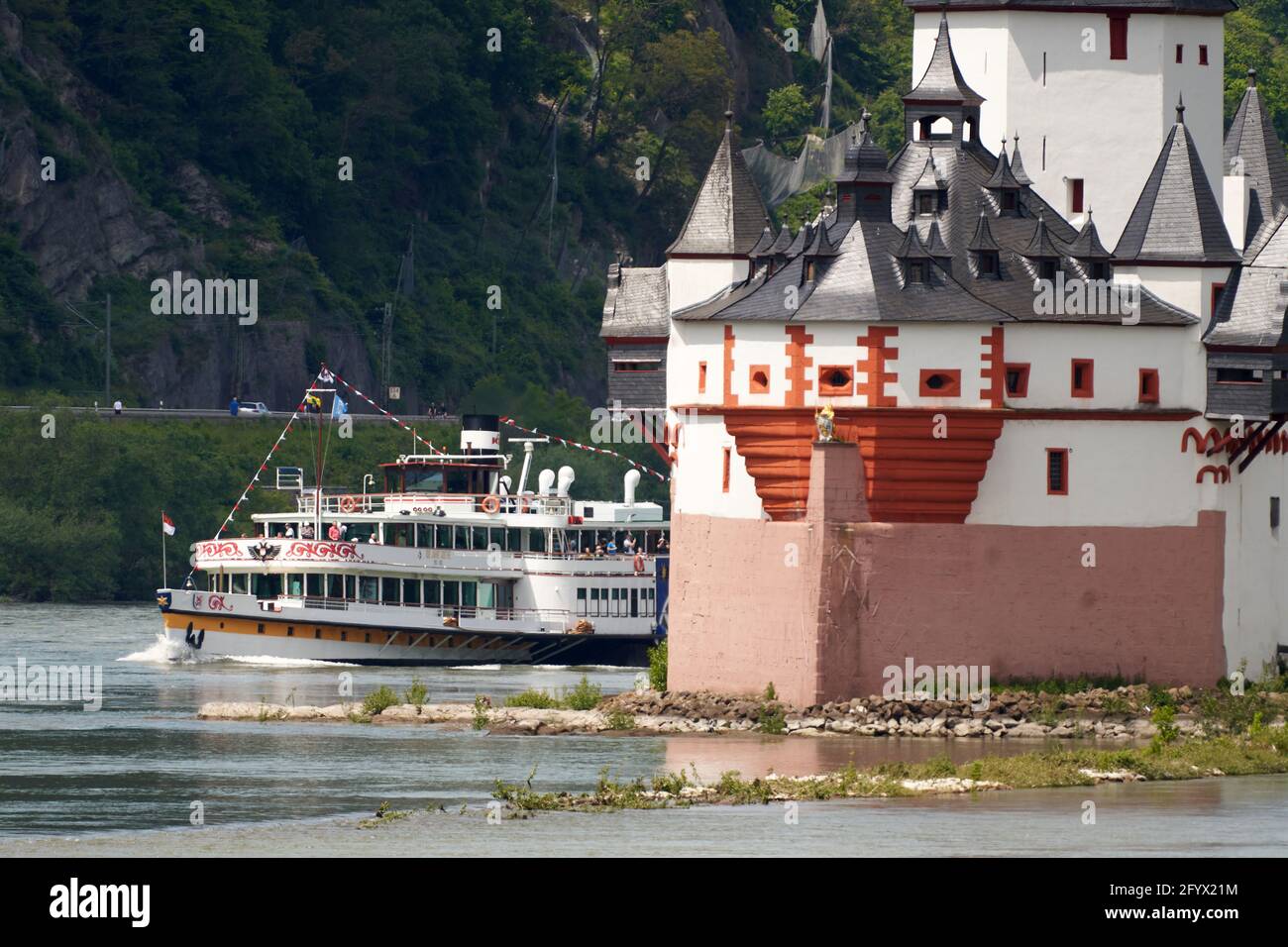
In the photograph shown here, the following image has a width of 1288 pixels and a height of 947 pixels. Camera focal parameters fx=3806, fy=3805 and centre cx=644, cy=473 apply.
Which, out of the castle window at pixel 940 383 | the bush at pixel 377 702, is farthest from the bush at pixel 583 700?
the castle window at pixel 940 383

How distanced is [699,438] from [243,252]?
2625 inches

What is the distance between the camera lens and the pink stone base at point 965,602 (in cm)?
6944

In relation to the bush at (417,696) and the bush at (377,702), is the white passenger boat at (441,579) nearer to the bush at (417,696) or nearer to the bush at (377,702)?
the bush at (417,696)

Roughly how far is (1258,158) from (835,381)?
1534 cm

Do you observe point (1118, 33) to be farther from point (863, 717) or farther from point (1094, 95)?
point (863, 717)

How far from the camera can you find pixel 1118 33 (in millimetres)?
75750

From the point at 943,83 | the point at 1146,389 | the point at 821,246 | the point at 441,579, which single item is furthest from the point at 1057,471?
the point at 441,579

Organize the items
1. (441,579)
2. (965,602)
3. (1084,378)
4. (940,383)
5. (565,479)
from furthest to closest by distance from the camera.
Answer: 1. (565,479)
2. (441,579)
3. (1084,378)
4. (965,602)
5. (940,383)

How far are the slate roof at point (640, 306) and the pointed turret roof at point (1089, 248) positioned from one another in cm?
940

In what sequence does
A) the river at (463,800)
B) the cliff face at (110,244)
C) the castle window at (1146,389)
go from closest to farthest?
the river at (463,800)
the castle window at (1146,389)
the cliff face at (110,244)

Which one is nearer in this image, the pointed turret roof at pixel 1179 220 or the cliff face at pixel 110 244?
the pointed turret roof at pixel 1179 220

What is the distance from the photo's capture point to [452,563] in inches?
3979
